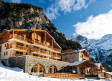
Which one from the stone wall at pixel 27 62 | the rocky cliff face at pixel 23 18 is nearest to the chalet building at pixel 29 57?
the stone wall at pixel 27 62

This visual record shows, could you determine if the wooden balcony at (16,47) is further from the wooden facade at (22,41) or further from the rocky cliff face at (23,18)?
the rocky cliff face at (23,18)

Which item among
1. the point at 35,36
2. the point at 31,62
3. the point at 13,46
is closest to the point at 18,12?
the point at 35,36

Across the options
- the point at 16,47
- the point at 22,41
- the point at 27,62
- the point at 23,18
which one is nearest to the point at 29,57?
the point at 27,62

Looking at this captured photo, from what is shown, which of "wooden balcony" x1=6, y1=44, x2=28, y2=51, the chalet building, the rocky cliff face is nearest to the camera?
the chalet building

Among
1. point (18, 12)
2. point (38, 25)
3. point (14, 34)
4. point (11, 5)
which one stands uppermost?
point (11, 5)

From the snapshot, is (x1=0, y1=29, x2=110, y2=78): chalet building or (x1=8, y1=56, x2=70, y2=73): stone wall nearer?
(x1=8, y1=56, x2=70, y2=73): stone wall

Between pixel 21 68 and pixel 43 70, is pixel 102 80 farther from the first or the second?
pixel 21 68

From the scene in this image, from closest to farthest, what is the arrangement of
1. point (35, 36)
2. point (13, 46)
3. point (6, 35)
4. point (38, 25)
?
1. point (13, 46)
2. point (6, 35)
3. point (35, 36)
4. point (38, 25)

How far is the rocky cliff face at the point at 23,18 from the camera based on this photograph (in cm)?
6323

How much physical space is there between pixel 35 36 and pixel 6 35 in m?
7.29

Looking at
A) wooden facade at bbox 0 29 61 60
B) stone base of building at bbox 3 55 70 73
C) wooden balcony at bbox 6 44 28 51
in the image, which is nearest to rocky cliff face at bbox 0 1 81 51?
wooden facade at bbox 0 29 61 60

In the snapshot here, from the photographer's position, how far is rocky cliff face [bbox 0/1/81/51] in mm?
63231

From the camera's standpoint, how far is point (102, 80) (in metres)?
28.2

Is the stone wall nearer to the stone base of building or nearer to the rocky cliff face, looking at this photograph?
the stone base of building
